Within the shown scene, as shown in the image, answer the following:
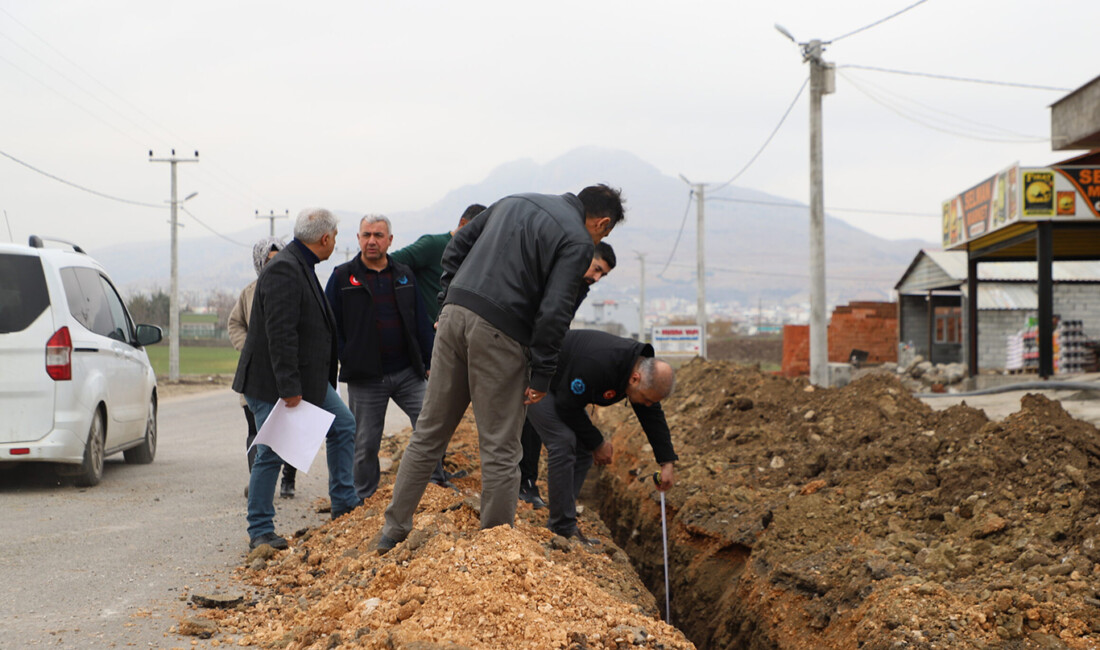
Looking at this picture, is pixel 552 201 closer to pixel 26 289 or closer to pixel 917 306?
pixel 26 289

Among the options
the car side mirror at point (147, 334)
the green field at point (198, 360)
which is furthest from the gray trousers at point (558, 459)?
the green field at point (198, 360)

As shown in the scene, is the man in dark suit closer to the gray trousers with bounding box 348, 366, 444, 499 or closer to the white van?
the gray trousers with bounding box 348, 366, 444, 499

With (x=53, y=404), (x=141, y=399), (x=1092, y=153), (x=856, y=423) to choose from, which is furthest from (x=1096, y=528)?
(x=1092, y=153)

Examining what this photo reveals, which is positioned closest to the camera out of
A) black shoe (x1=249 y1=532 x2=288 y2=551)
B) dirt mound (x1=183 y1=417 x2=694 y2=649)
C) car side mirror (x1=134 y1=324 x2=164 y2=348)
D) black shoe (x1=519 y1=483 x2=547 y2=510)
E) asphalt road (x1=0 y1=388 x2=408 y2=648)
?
dirt mound (x1=183 y1=417 x2=694 y2=649)

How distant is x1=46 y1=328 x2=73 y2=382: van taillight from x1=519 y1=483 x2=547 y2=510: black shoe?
3.57 meters

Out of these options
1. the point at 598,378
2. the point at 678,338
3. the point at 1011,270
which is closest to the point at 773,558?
the point at 598,378

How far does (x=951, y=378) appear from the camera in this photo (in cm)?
2447

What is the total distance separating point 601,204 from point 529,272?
55 centimetres

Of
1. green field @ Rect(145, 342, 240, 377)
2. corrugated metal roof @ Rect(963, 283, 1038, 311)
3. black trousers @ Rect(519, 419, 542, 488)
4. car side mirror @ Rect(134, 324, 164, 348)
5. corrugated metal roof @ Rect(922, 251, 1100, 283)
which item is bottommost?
green field @ Rect(145, 342, 240, 377)

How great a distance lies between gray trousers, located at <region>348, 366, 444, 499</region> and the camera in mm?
6535

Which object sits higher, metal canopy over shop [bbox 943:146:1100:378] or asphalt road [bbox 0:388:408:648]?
metal canopy over shop [bbox 943:146:1100:378]

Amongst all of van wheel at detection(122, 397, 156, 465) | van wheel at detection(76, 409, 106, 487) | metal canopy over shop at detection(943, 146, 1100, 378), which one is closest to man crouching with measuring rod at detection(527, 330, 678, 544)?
van wheel at detection(76, 409, 106, 487)

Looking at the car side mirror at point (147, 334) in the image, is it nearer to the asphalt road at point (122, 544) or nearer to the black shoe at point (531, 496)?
the asphalt road at point (122, 544)

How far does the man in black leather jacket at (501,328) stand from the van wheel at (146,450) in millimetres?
5597
